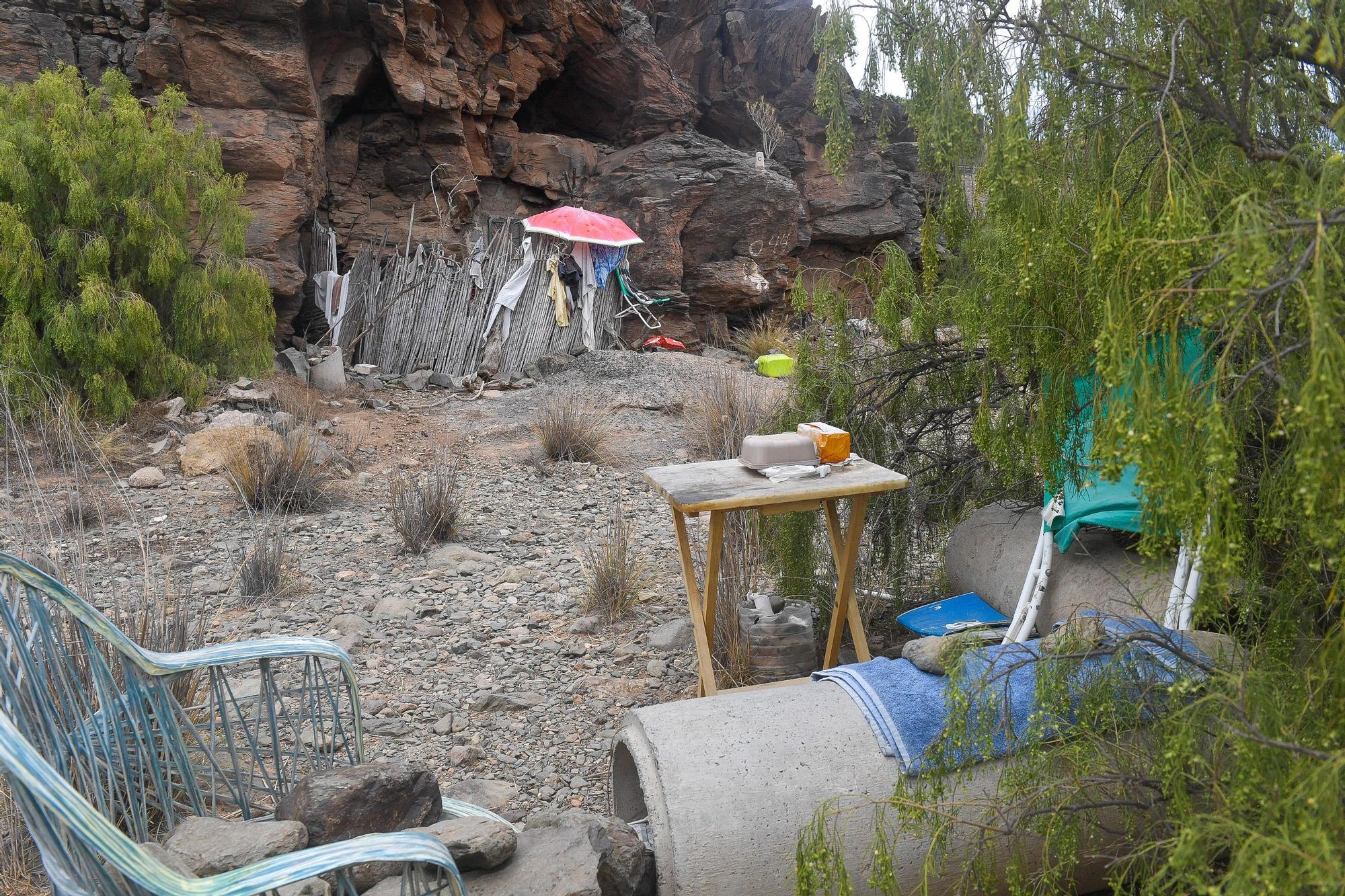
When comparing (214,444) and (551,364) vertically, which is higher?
(551,364)

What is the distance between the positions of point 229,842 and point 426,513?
11.5 ft

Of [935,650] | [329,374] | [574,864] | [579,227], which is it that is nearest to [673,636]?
[935,650]

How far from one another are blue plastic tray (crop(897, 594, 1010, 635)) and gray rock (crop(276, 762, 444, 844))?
2023 mm

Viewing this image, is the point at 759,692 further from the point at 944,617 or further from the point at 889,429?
the point at 889,429

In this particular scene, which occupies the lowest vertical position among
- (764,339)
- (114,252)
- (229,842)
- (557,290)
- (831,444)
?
(229,842)

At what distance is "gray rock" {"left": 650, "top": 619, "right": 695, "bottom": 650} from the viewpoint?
4195 mm

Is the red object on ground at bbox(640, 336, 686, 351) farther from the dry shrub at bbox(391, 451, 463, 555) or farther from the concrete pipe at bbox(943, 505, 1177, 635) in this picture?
the concrete pipe at bbox(943, 505, 1177, 635)

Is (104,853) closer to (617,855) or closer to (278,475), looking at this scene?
(617,855)

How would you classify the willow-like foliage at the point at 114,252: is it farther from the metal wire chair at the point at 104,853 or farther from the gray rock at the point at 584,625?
the metal wire chair at the point at 104,853

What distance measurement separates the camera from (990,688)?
2189 millimetres

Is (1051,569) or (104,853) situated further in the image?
(1051,569)

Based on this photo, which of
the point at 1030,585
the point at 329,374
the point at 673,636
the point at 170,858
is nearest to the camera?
the point at 170,858

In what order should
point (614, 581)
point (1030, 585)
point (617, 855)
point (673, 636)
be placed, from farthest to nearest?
point (614, 581), point (673, 636), point (1030, 585), point (617, 855)

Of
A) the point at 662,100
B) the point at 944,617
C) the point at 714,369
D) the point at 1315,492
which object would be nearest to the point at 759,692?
the point at 944,617
